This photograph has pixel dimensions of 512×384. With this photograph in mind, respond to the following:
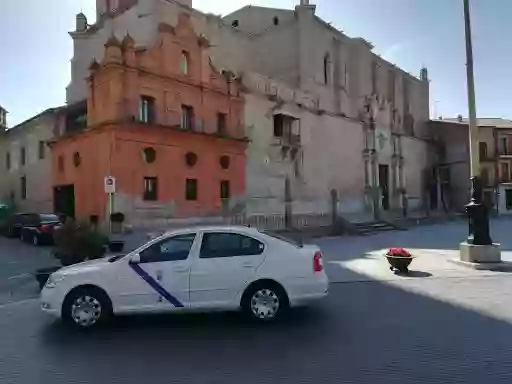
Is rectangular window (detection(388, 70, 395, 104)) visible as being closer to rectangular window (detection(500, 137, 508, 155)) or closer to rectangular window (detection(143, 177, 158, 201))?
rectangular window (detection(500, 137, 508, 155))

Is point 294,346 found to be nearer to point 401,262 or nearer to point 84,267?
point 84,267

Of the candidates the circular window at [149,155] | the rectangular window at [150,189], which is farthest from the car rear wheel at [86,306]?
the circular window at [149,155]

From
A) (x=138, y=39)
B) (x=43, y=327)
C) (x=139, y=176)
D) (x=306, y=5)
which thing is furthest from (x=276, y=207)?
(x=43, y=327)

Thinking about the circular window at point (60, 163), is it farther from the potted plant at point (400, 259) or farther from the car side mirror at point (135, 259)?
the car side mirror at point (135, 259)

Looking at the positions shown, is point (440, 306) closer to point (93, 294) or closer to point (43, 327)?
point (93, 294)

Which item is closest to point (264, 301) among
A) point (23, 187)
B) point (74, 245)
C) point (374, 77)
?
point (74, 245)

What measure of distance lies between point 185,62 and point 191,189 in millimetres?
7349

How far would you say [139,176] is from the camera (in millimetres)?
22250

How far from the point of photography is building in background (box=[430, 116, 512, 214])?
165 ft

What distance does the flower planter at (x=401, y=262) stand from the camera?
454 inches

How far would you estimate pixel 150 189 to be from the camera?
22.8 metres

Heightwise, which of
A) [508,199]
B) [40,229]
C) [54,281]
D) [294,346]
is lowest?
[294,346]

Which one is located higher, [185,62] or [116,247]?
[185,62]

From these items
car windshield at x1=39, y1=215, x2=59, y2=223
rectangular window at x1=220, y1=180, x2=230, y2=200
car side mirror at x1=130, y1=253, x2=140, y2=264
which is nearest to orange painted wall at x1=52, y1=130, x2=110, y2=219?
car windshield at x1=39, y1=215, x2=59, y2=223
